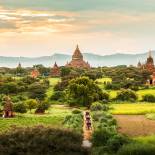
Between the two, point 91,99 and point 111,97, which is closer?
point 91,99

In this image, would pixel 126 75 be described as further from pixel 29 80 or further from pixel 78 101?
pixel 78 101

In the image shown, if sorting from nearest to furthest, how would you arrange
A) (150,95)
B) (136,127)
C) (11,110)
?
(136,127) < (11,110) < (150,95)

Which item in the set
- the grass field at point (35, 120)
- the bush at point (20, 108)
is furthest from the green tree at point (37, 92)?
the grass field at point (35, 120)

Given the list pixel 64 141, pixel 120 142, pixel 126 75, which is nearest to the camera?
pixel 64 141

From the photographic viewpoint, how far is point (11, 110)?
6694 cm

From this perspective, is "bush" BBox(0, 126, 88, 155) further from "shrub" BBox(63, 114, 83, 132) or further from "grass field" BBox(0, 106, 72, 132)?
"grass field" BBox(0, 106, 72, 132)

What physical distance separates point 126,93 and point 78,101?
36.1ft

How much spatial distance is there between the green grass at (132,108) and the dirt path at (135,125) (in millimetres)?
2620

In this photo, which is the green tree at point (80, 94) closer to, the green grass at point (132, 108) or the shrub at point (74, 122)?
the green grass at point (132, 108)

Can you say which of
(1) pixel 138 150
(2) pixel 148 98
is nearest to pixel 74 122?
(1) pixel 138 150

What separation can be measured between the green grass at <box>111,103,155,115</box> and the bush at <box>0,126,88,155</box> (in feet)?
118

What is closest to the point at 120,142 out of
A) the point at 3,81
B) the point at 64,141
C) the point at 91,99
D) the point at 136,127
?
the point at 64,141

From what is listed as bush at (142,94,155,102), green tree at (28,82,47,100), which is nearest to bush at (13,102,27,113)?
green tree at (28,82,47,100)

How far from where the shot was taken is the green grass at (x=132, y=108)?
70.0 meters
